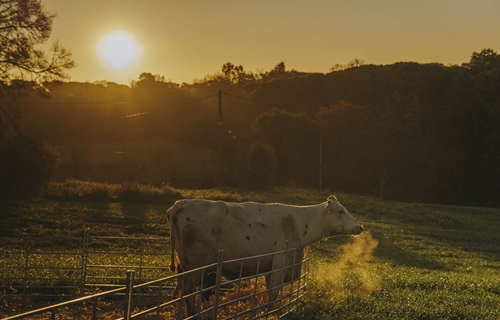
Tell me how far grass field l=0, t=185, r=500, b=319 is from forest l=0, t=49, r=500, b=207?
1701 cm

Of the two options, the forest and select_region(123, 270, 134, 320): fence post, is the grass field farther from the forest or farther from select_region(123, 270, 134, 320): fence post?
the forest

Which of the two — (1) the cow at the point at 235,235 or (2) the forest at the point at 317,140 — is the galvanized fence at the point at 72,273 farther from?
(2) the forest at the point at 317,140

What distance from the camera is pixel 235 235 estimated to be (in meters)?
11.8

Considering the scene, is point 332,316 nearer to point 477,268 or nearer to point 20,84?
point 477,268

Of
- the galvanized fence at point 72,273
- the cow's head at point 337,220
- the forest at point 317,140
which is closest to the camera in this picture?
the galvanized fence at point 72,273

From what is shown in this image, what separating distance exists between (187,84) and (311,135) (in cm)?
5167

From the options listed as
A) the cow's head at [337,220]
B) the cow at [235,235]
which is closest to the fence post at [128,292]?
the cow at [235,235]

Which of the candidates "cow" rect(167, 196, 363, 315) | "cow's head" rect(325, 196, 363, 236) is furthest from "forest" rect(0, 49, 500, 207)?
"cow" rect(167, 196, 363, 315)

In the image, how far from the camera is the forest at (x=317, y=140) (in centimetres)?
7288

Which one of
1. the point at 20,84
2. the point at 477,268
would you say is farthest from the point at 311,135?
the point at 477,268

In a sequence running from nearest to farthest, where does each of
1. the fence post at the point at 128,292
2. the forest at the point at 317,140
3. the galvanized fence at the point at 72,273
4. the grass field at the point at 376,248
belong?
the fence post at the point at 128,292
the grass field at the point at 376,248
the galvanized fence at the point at 72,273
the forest at the point at 317,140

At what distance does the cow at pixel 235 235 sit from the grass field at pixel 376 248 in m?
A: 1.00

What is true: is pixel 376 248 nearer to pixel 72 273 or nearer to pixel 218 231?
pixel 72 273

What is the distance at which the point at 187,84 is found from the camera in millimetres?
121812
